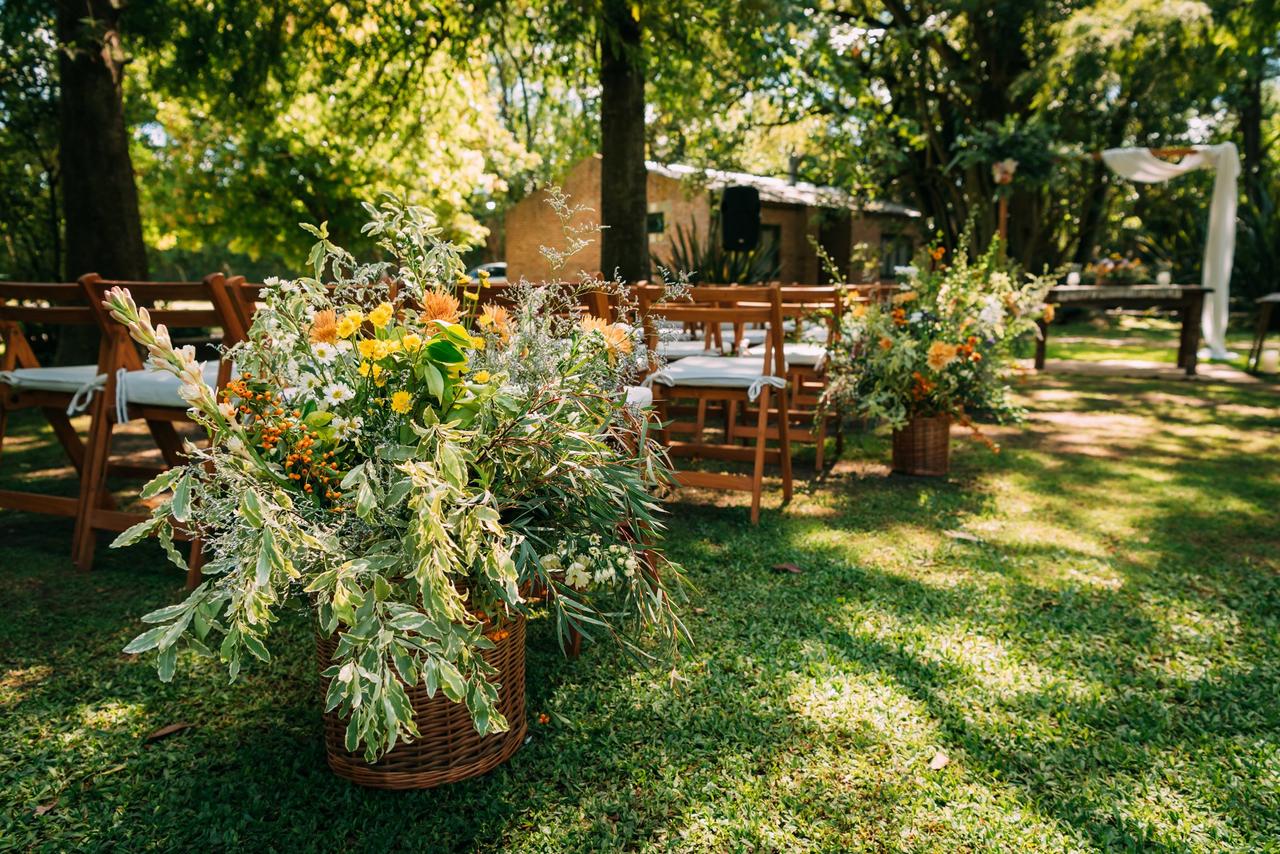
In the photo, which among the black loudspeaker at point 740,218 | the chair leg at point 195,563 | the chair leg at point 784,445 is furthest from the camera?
the black loudspeaker at point 740,218

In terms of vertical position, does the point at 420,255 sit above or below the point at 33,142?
below

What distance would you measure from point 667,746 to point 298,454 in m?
1.13

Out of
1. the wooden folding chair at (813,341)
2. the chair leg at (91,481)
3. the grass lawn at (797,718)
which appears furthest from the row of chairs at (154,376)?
the grass lawn at (797,718)

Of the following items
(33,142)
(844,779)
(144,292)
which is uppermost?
(33,142)

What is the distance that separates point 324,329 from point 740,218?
8.52m

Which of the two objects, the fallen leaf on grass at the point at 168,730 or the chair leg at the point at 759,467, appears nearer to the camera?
the fallen leaf on grass at the point at 168,730

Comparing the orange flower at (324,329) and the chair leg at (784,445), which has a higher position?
the orange flower at (324,329)

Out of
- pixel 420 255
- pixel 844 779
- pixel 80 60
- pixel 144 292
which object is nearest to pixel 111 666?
pixel 144 292

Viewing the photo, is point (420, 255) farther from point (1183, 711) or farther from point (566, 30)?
point (566, 30)

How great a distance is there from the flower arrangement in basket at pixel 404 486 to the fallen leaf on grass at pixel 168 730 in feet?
1.78

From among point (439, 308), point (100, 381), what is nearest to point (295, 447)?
point (439, 308)

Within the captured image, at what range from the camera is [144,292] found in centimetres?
316

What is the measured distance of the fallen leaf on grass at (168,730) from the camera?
2.16 m

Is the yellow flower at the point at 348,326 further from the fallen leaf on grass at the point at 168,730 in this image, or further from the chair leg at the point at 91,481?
the chair leg at the point at 91,481
